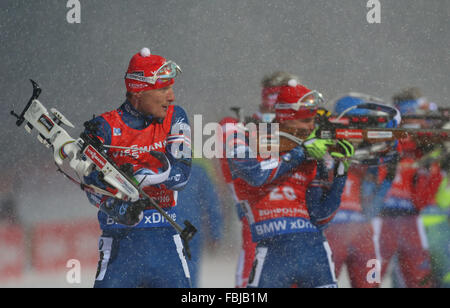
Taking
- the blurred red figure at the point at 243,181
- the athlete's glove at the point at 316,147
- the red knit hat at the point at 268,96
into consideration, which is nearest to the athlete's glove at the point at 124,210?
the blurred red figure at the point at 243,181

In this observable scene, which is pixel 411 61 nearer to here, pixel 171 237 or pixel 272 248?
pixel 272 248

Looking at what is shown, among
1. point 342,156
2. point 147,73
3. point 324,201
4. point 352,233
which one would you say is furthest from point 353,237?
point 147,73

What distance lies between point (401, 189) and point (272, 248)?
182 cm

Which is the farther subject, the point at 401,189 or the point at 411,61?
the point at 401,189

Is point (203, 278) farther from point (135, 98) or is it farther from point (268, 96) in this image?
point (135, 98)

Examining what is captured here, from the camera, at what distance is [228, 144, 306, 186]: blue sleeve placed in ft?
13.0

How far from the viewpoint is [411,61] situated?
4938 mm

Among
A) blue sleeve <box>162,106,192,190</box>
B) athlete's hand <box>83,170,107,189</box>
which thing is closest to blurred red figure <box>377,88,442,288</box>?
blue sleeve <box>162,106,192,190</box>

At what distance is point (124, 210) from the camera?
334 centimetres

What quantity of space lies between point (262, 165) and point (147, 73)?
95cm

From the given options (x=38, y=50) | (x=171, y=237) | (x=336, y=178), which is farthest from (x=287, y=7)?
(x=171, y=237)

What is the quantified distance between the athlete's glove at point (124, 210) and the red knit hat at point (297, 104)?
1.27 meters

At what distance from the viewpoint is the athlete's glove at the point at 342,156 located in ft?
12.8

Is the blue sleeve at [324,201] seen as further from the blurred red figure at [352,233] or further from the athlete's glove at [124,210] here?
the athlete's glove at [124,210]
